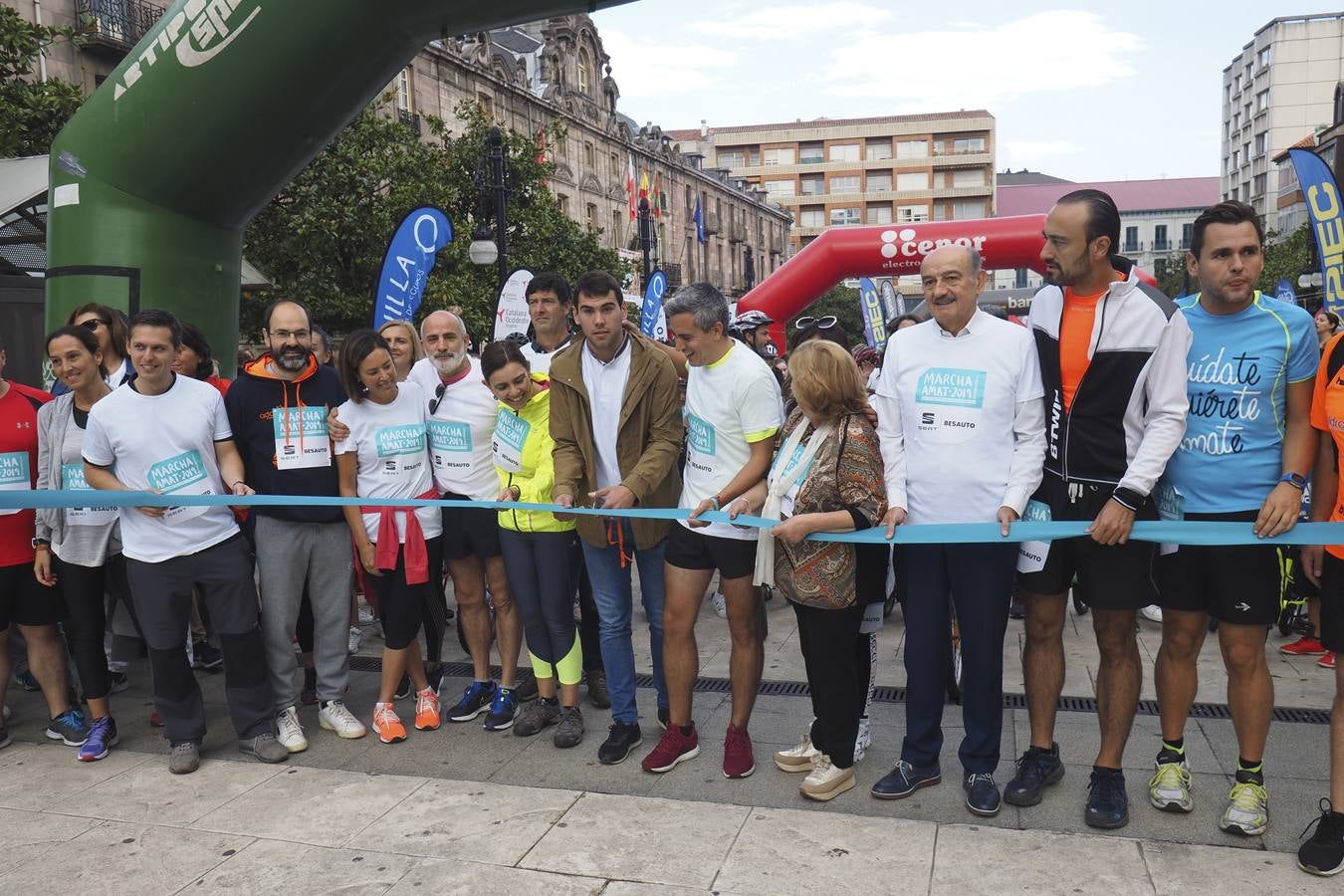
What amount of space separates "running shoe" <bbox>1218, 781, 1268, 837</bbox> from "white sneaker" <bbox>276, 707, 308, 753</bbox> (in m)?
3.81

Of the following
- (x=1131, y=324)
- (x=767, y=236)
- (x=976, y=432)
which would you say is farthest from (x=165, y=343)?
(x=767, y=236)

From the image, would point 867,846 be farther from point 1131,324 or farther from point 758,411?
point 1131,324

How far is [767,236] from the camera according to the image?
84.4 m

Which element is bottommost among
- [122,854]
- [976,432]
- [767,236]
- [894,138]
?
[122,854]

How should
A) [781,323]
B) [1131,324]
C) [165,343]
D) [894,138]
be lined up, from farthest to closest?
[894,138], [781,323], [165,343], [1131,324]

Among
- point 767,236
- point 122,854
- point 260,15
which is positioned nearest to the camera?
point 122,854

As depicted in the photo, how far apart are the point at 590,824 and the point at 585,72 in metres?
52.5

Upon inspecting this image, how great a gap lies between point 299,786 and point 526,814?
1098mm

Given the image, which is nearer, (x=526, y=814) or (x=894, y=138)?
(x=526, y=814)

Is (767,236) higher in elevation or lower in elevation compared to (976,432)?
higher

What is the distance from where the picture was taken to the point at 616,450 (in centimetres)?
461

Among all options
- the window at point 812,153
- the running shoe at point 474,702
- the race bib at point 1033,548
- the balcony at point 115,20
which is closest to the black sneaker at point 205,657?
Result: the running shoe at point 474,702

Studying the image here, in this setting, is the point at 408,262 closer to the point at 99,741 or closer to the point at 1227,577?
the point at 99,741

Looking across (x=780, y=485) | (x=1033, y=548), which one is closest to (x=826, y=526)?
(x=780, y=485)
